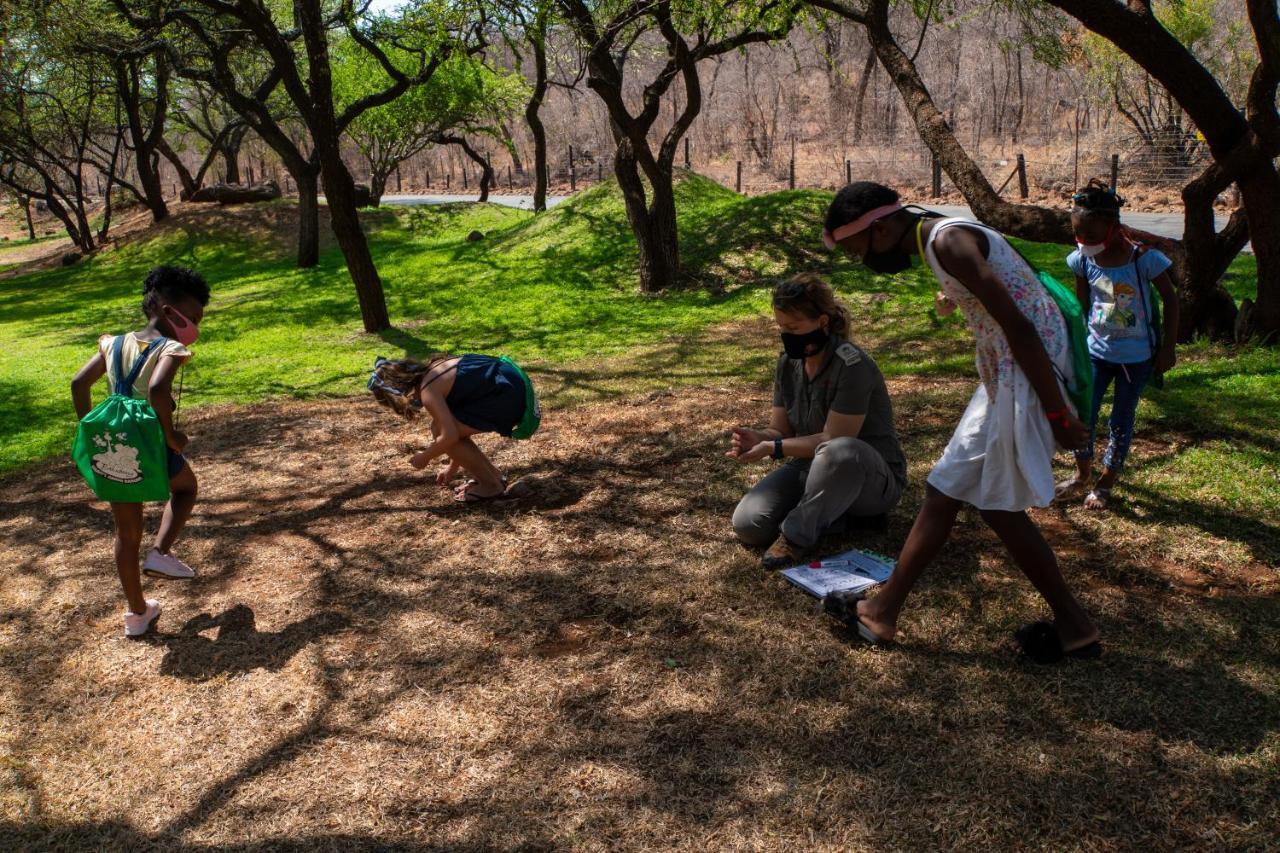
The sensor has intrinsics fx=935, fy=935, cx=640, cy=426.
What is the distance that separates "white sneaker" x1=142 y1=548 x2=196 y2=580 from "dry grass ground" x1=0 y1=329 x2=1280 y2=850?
0.14 metres

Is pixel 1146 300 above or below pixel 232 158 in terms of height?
below

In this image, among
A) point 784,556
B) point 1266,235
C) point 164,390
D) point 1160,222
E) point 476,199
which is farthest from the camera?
point 476,199

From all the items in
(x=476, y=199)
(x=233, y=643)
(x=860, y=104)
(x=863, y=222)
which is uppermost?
(x=860, y=104)

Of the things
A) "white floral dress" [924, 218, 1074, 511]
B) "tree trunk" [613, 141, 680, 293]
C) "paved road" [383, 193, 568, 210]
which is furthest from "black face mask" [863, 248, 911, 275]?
"paved road" [383, 193, 568, 210]

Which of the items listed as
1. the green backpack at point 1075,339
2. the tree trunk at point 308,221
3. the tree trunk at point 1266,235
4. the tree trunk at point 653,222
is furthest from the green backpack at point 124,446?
the tree trunk at point 308,221

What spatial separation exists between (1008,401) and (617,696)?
1653 mm

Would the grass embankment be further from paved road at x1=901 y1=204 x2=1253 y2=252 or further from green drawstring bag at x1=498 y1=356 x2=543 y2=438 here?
paved road at x1=901 y1=204 x2=1253 y2=252

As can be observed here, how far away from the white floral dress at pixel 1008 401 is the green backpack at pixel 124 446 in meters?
2.99

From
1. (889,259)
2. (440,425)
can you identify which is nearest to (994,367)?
(889,259)

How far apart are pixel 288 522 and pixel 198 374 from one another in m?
5.49

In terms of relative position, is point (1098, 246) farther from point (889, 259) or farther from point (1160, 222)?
point (1160, 222)

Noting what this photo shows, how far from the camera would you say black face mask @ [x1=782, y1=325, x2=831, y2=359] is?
3979 millimetres

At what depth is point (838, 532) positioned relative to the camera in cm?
434

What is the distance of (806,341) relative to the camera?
13.1ft
